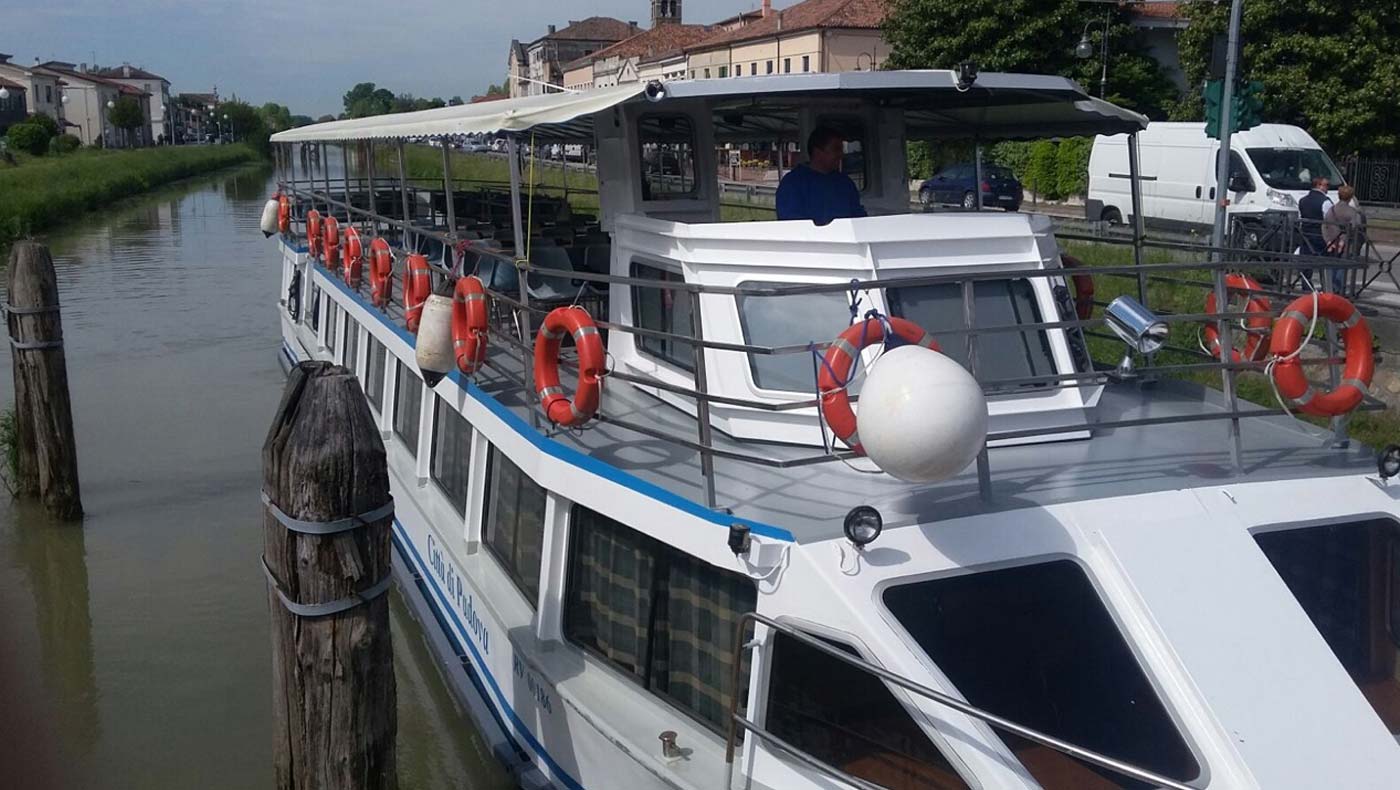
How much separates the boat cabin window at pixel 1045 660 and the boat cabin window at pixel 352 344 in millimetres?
7919

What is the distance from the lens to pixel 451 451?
7.85 meters

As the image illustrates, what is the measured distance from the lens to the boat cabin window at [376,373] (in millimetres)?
10055

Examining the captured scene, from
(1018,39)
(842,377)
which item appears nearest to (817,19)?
(1018,39)

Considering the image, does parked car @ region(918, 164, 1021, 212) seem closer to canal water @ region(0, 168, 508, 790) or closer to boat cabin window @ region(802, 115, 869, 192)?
canal water @ region(0, 168, 508, 790)

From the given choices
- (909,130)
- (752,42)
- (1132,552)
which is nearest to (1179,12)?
(752,42)

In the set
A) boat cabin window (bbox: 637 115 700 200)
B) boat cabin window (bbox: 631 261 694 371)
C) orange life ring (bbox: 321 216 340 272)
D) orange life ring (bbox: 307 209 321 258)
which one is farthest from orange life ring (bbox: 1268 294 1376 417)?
orange life ring (bbox: 307 209 321 258)

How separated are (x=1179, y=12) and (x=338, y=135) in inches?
999

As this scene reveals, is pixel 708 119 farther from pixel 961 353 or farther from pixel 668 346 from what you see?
pixel 961 353

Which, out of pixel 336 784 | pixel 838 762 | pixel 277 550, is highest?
pixel 277 550

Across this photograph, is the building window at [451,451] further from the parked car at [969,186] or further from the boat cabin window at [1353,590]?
the parked car at [969,186]

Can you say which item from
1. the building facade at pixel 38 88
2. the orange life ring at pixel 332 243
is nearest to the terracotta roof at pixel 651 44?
the orange life ring at pixel 332 243

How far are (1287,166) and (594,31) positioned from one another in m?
81.9

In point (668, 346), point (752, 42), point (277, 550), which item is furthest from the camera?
point (752, 42)

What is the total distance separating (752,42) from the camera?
150ft
